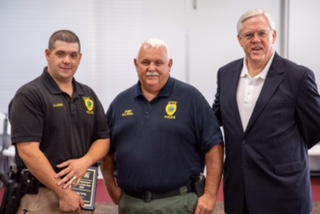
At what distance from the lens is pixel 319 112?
192cm

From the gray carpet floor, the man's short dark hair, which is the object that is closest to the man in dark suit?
the man's short dark hair

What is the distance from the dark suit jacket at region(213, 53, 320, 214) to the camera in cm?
190

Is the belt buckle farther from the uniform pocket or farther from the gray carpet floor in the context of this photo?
the gray carpet floor

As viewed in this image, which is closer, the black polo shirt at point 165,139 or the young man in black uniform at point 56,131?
the young man in black uniform at point 56,131

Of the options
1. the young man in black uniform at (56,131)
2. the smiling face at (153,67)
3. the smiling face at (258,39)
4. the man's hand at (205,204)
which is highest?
the smiling face at (258,39)

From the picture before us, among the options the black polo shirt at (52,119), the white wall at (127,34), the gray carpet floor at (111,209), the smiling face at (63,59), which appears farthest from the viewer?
the white wall at (127,34)

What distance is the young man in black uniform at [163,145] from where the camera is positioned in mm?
1980

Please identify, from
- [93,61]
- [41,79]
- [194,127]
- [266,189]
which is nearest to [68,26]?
[93,61]

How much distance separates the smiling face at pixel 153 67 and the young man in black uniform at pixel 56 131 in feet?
1.13

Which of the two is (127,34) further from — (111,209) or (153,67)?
(153,67)

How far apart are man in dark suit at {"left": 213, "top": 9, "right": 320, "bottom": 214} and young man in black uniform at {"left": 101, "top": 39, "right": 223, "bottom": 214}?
0.40ft

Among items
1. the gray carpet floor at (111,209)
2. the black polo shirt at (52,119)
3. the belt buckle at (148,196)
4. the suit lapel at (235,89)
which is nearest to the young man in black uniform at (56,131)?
the black polo shirt at (52,119)

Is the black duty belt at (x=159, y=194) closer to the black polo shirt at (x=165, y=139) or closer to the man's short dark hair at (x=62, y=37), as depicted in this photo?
the black polo shirt at (x=165, y=139)

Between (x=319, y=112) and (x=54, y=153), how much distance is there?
1.40 m
